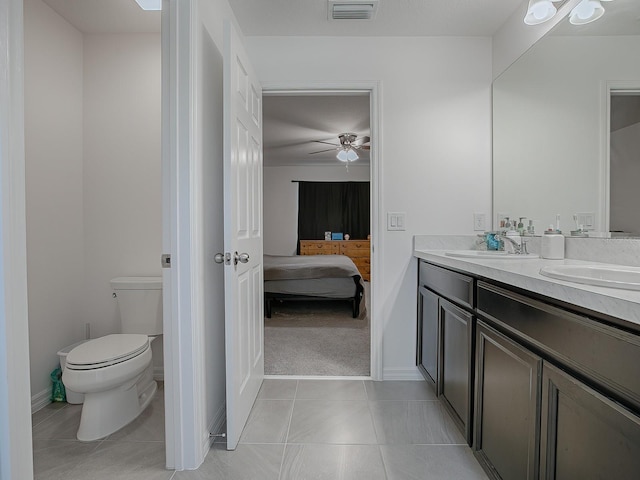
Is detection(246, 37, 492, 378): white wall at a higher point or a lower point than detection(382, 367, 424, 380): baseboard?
higher

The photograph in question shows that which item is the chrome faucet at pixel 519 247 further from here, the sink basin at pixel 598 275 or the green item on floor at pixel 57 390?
the green item on floor at pixel 57 390

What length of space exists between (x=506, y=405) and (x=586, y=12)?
1749mm

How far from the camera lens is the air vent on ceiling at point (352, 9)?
6.32ft

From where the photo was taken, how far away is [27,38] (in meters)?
1.91

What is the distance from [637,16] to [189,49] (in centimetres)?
175

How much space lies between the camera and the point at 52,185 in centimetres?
208

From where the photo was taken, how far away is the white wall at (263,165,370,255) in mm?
7070

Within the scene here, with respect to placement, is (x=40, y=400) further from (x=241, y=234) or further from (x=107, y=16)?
(x=107, y=16)

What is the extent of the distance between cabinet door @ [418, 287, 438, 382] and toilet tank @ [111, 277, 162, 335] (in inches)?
65.7

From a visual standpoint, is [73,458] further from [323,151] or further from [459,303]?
[323,151]

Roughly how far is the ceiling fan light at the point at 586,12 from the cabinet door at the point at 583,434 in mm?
1573

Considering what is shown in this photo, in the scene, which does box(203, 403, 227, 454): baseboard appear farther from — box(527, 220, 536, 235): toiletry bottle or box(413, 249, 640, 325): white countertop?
box(527, 220, 536, 235): toiletry bottle

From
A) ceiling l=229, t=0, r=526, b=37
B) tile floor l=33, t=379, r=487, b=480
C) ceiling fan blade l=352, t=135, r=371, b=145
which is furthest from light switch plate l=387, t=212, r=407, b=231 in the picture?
ceiling fan blade l=352, t=135, r=371, b=145

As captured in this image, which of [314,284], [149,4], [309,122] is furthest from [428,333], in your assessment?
[309,122]
